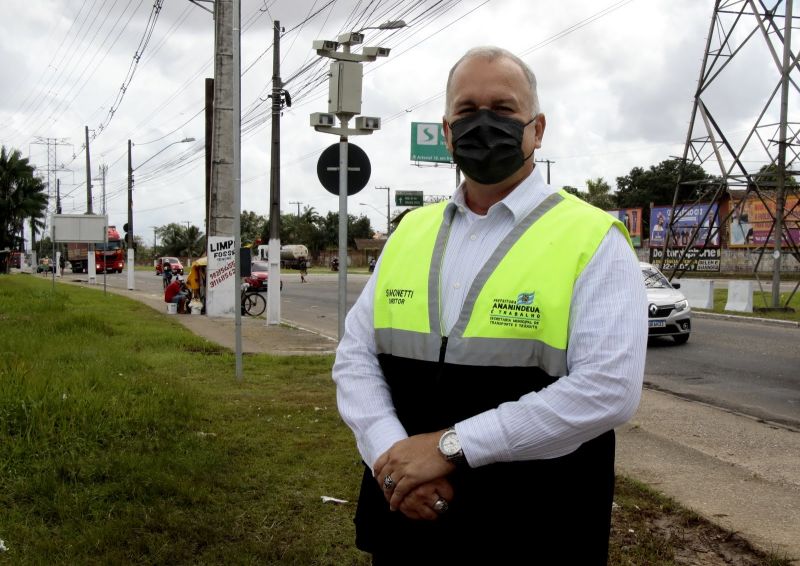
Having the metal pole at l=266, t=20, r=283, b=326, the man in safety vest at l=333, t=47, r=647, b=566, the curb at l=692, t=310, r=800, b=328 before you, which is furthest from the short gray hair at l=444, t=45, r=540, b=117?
the curb at l=692, t=310, r=800, b=328

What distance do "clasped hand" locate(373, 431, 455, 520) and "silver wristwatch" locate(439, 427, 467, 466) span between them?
0.04ft

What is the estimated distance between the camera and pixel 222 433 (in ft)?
19.1

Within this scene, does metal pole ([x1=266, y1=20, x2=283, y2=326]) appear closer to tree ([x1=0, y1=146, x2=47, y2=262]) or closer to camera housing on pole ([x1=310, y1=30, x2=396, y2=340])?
camera housing on pole ([x1=310, y1=30, x2=396, y2=340])

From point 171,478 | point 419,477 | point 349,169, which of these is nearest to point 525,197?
point 419,477

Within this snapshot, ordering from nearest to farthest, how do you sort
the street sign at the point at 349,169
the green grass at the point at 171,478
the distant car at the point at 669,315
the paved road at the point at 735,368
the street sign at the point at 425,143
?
the green grass at the point at 171,478 < the street sign at the point at 349,169 < the paved road at the point at 735,368 < the distant car at the point at 669,315 < the street sign at the point at 425,143

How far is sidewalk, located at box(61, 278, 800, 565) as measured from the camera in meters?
4.30

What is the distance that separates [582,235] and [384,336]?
57 centimetres

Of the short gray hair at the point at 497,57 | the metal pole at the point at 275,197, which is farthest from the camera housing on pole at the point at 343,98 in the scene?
the metal pole at the point at 275,197

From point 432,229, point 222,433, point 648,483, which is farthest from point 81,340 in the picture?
point 432,229

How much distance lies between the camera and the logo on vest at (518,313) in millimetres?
1817

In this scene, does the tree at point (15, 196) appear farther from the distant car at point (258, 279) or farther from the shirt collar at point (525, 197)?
the shirt collar at point (525, 197)

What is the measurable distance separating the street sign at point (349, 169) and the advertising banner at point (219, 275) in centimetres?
1086

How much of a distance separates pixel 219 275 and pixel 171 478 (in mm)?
14413

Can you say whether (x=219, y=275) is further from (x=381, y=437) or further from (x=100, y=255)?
(x=100, y=255)
